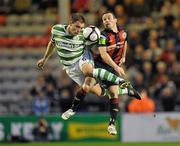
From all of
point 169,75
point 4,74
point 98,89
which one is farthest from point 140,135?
point 98,89

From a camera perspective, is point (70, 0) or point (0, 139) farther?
point (70, 0)

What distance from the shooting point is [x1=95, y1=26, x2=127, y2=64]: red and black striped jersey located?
14030 mm

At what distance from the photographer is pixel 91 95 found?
21406 mm

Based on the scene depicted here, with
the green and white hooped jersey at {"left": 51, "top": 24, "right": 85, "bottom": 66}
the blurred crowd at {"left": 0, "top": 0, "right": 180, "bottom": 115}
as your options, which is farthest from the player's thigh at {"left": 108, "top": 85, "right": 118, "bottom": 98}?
the blurred crowd at {"left": 0, "top": 0, "right": 180, "bottom": 115}

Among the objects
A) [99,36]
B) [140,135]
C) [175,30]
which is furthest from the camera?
[175,30]

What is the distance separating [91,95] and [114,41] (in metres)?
7.35

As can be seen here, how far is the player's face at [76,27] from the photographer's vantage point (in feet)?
45.4

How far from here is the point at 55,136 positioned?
21.6 meters

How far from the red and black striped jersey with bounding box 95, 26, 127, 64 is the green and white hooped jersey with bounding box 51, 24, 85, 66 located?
38 cm

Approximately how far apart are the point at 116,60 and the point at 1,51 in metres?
11.0

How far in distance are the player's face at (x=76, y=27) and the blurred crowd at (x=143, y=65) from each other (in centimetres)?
677

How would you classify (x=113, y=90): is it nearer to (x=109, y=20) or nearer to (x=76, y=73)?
(x=76, y=73)

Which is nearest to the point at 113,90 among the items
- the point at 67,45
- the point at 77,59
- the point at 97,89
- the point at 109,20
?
the point at 97,89

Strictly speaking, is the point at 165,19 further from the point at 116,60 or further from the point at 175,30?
the point at 116,60
